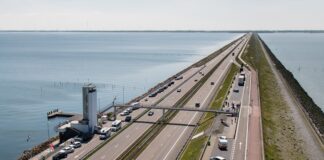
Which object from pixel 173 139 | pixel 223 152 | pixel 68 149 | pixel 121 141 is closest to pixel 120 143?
pixel 121 141

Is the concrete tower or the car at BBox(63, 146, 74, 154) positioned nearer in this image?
the car at BBox(63, 146, 74, 154)

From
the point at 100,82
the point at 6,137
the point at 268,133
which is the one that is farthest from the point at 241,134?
the point at 100,82

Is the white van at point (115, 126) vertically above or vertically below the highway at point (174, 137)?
above

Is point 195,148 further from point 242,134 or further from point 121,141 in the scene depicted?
point 121,141

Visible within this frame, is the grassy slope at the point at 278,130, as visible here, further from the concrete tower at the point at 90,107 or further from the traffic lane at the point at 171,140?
the concrete tower at the point at 90,107

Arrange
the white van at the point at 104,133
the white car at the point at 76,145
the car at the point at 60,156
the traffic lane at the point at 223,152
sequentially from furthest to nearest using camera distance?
the white van at the point at 104,133, the white car at the point at 76,145, the car at the point at 60,156, the traffic lane at the point at 223,152

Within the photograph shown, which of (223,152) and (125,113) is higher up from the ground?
(223,152)

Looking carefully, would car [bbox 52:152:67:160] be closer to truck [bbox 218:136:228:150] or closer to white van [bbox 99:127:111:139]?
white van [bbox 99:127:111:139]

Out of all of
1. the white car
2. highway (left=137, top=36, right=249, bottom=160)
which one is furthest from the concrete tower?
highway (left=137, top=36, right=249, bottom=160)

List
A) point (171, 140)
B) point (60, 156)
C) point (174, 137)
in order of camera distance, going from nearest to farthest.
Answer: point (60, 156) → point (171, 140) → point (174, 137)

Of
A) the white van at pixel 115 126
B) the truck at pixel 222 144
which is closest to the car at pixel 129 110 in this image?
the white van at pixel 115 126

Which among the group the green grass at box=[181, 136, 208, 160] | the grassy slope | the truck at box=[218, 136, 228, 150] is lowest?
the grassy slope
